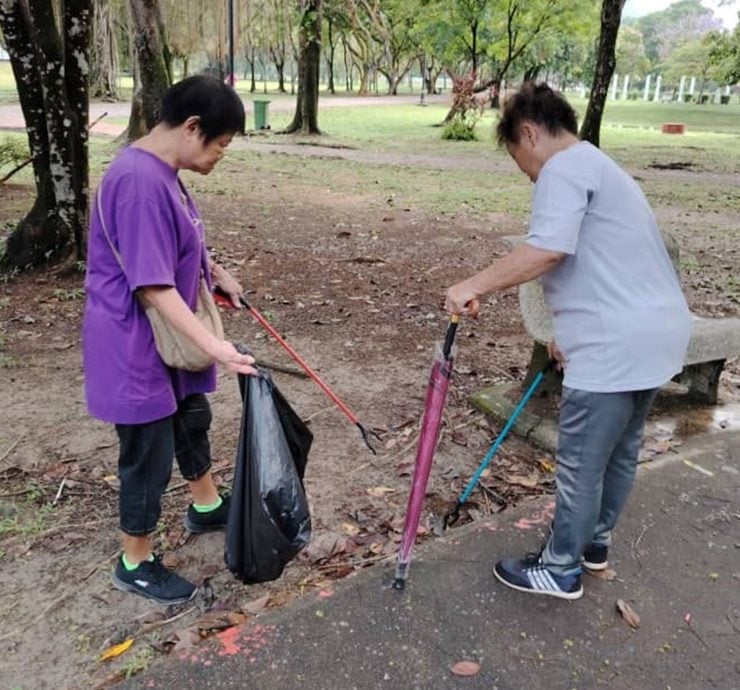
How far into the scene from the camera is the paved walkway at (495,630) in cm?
217

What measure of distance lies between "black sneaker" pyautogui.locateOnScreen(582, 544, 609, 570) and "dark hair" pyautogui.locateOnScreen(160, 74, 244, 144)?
184 centimetres

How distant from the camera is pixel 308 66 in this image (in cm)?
1822

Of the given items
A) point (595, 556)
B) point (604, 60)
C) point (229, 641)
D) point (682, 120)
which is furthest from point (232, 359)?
point (682, 120)

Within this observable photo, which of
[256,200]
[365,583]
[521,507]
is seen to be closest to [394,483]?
[521,507]

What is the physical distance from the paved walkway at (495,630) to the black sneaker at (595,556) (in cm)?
5

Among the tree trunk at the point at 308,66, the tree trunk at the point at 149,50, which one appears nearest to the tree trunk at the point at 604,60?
the tree trunk at the point at 149,50

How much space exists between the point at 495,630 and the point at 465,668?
0.20m

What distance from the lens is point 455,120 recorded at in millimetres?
21562

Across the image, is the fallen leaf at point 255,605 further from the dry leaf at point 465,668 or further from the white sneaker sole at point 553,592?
the white sneaker sole at point 553,592

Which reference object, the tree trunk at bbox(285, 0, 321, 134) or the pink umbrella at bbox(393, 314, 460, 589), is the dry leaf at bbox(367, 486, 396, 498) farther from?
the tree trunk at bbox(285, 0, 321, 134)

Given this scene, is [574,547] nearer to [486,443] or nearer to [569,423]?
[569,423]

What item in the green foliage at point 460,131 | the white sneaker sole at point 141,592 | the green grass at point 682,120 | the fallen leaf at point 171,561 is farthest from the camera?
the green grass at point 682,120

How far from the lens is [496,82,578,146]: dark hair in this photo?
7.11ft

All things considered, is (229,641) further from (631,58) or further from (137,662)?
(631,58)
